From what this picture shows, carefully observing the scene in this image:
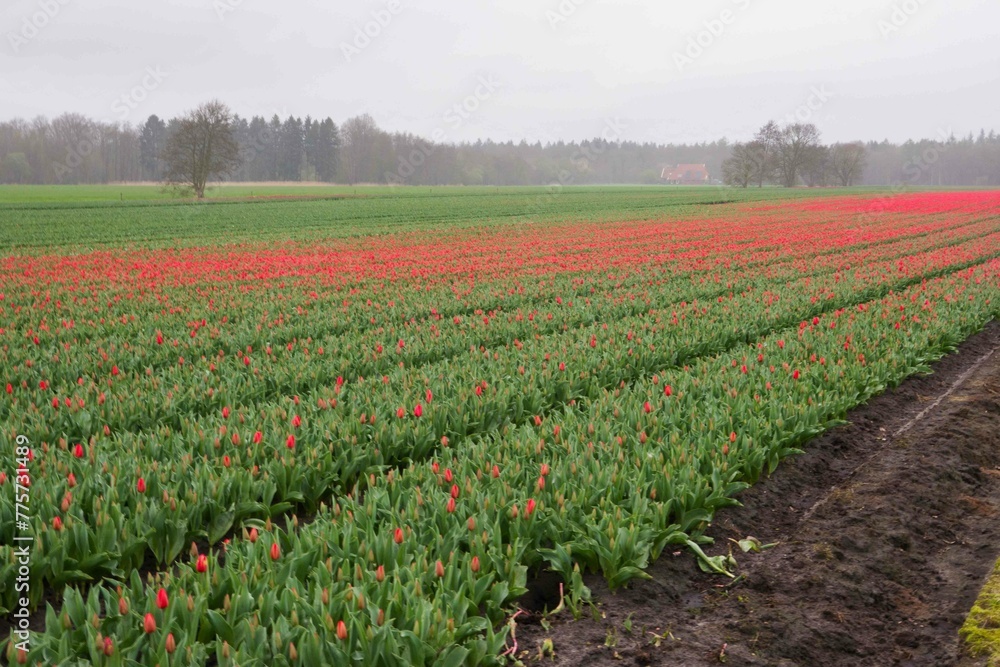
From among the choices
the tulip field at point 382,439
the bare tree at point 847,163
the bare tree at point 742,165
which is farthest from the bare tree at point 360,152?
the tulip field at point 382,439

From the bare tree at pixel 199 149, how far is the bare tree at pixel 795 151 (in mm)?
67292

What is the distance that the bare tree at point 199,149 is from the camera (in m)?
60.9

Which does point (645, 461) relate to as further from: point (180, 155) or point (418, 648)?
point (180, 155)

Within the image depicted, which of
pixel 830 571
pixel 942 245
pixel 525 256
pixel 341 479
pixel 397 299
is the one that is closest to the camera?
pixel 830 571

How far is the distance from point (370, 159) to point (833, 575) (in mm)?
101880

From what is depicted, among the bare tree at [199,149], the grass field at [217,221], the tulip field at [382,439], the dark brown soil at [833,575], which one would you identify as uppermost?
the bare tree at [199,149]

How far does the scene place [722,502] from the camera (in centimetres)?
465

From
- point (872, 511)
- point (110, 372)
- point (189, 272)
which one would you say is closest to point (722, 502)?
point (872, 511)

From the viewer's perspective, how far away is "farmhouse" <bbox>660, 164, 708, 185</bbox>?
5827 inches

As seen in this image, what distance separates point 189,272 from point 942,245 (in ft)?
63.0

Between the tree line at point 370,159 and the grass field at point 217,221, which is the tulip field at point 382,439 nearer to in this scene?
the grass field at point 217,221

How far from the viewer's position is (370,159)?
10150 cm

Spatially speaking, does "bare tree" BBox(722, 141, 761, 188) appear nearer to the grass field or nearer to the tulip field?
the grass field

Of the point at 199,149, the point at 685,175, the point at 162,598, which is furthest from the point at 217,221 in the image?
the point at 685,175
